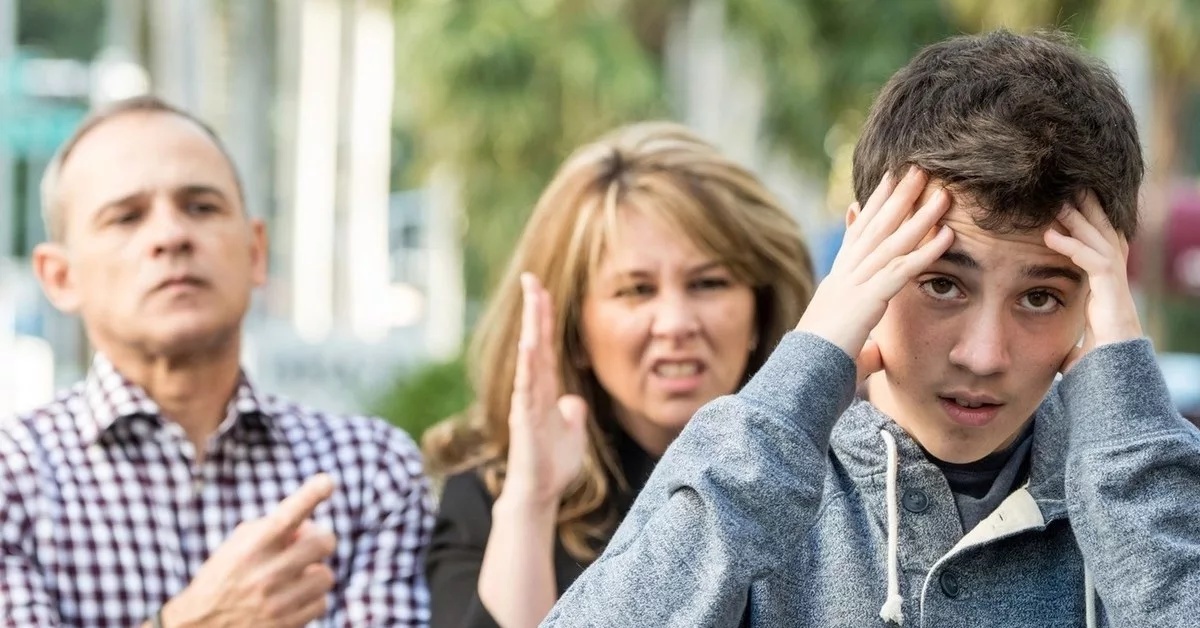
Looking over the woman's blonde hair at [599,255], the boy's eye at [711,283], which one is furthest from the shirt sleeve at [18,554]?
the boy's eye at [711,283]

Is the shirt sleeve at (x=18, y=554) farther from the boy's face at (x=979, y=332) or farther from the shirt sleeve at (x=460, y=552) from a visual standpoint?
the boy's face at (x=979, y=332)

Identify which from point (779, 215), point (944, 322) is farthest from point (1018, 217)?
point (779, 215)

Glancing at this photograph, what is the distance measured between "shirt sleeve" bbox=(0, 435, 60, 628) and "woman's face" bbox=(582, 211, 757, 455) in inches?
41.8

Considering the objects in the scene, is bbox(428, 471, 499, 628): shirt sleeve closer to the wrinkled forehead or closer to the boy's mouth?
the wrinkled forehead

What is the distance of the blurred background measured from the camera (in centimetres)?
1099

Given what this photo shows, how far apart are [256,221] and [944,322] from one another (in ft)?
5.84

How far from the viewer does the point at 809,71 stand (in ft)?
42.8

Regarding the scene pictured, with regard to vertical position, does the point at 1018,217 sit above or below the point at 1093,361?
above

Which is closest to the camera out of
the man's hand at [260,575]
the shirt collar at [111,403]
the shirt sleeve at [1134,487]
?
the shirt sleeve at [1134,487]

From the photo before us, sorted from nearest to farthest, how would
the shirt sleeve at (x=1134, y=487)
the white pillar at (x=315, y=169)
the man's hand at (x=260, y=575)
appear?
the shirt sleeve at (x=1134, y=487)
the man's hand at (x=260, y=575)
the white pillar at (x=315, y=169)

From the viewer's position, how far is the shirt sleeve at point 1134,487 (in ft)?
6.32

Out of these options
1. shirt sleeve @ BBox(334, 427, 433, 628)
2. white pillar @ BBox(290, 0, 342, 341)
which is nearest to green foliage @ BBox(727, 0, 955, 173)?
white pillar @ BBox(290, 0, 342, 341)

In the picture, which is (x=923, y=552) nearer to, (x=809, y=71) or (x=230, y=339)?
(x=230, y=339)

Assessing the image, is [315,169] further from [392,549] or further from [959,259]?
[959,259]
